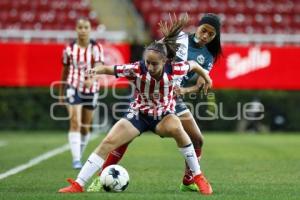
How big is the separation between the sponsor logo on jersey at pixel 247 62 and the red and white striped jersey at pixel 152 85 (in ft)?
44.1

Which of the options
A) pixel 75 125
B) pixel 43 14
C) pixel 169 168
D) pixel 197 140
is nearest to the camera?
pixel 197 140

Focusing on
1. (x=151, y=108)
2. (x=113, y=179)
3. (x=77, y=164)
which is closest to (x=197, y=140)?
(x=151, y=108)

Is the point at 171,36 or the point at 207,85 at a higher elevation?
the point at 171,36

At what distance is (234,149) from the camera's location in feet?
55.2

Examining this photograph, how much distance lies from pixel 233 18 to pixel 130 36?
12.2ft

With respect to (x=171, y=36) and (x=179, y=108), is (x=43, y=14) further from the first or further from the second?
(x=171, y=36)

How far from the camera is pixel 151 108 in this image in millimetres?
8617

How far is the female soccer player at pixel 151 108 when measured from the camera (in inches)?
335

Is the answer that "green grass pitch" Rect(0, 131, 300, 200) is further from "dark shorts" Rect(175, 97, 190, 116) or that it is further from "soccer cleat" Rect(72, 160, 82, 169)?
"dark shorts" Rect(175, 97, 190, 116)

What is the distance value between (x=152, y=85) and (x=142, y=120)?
0.40 meters

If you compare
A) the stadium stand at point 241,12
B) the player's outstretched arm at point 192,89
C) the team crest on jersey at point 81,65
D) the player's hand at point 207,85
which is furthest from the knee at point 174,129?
the stadium stand at point 241,12

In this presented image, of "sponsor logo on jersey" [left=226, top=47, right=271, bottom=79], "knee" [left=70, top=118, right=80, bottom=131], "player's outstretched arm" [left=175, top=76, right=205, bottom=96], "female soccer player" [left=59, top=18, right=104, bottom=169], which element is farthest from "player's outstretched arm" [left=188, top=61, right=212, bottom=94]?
"sponsor logo on jersey" [left=226, top=47, right=271, bottom=79]

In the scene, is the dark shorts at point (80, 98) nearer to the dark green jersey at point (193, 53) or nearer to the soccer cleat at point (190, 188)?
the dark green jersey at point (193, 53)

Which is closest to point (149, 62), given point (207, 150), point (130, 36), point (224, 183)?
point (224, 183)
